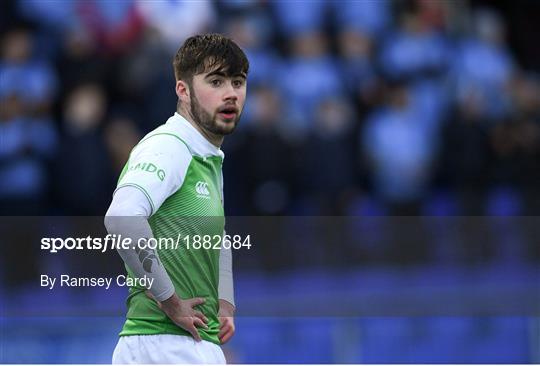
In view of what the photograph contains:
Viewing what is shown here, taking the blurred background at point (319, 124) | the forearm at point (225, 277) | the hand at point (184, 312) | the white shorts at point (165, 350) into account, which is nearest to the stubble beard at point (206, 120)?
the forearm at point (225, 277)

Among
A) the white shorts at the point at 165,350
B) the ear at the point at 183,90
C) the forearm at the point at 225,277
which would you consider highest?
the ear at the point at 183,90

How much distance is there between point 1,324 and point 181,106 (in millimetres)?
3249

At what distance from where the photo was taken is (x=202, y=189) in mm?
3994

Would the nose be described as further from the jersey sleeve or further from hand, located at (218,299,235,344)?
hand, located at (218,299,235,344)

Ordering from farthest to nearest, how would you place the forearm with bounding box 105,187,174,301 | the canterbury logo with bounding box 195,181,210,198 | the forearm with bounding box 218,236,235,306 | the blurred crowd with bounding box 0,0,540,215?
the blurred crowd with bounding box 0,0,540,215 < the forearm with bounding box 218,236,235,306 < the canterbury logo with bounding box 195,181,210,198 < the forearm with bounding box 105,187,174,301

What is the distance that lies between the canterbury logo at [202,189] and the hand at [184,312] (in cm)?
36

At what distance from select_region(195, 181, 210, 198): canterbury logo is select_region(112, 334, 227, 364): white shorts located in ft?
1.63

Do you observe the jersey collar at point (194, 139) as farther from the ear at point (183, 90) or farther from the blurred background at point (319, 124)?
the blurred background at point (319, 124)

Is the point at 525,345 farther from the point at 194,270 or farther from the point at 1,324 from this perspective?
the point at 194,270

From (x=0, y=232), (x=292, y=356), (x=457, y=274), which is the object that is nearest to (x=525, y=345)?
(x=457, y=274)

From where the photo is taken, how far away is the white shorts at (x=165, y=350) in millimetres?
3912

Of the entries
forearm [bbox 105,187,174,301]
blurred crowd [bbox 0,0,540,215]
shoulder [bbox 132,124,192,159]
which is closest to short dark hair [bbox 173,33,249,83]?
shoulder [bbox 132,124,192,159]

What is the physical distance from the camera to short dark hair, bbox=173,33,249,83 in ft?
13.4

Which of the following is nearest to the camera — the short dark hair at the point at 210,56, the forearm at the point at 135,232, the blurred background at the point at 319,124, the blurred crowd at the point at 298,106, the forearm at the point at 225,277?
the forearm at the point at 135,232
